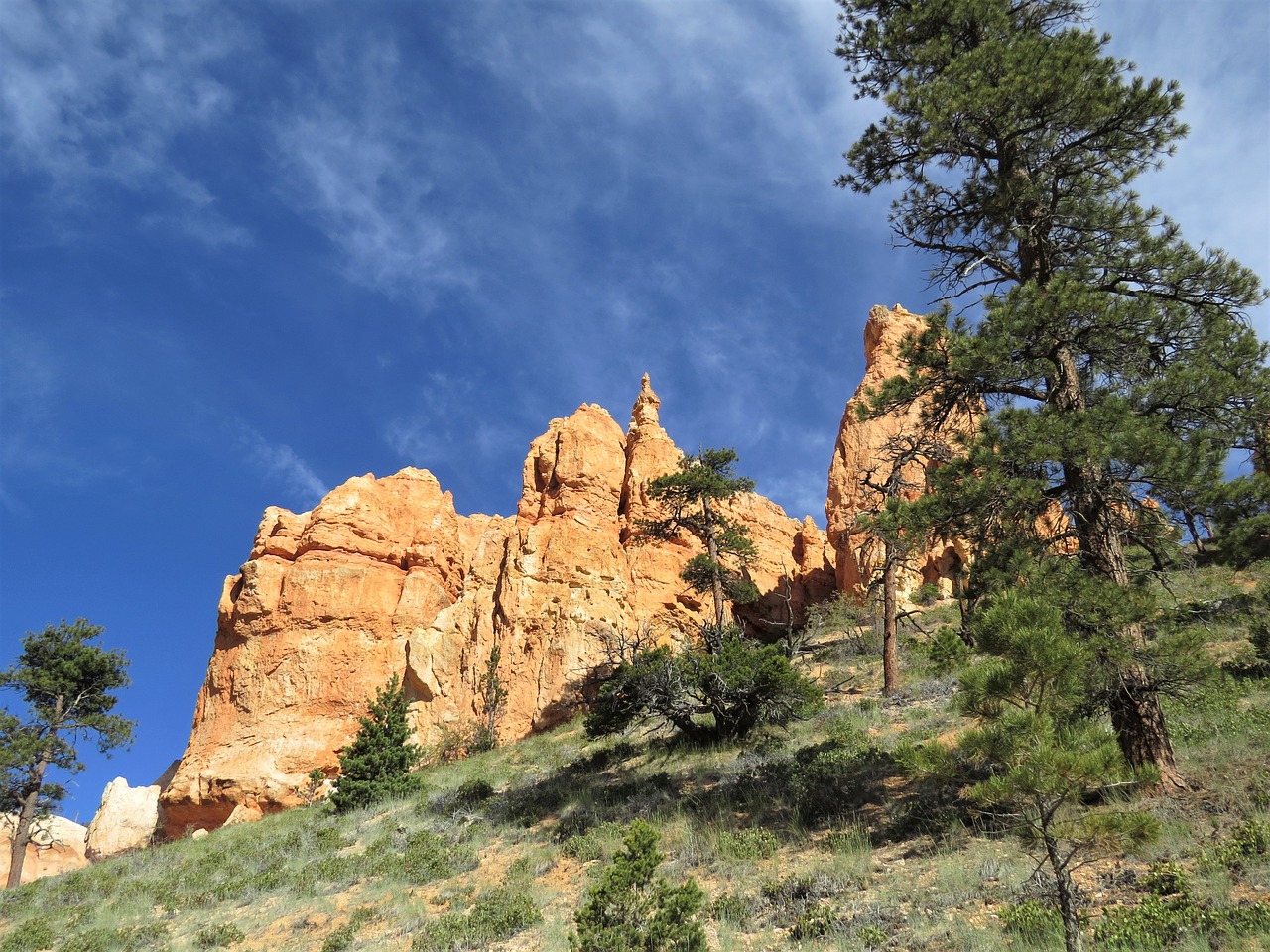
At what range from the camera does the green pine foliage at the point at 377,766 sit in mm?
20172

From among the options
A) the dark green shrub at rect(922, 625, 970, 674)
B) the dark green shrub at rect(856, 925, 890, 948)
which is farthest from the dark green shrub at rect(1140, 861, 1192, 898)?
the dark green shrub at rect(922, 625, 970, 674)

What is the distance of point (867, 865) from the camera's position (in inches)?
335

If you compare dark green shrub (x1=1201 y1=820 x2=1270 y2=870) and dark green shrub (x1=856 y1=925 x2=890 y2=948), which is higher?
dark green shrub (x1=1201 y1=820 x2=1270 y2=870)

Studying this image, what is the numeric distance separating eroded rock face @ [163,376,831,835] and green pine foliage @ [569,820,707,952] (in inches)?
913

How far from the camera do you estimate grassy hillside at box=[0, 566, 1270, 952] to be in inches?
261

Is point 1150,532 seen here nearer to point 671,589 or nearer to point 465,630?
point 671,589

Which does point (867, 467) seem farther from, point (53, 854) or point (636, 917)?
point (53, 854)

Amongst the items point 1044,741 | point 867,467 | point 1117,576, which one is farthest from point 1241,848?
point 867,467

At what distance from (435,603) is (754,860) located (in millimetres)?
36471

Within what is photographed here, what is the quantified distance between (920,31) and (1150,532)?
9635mm

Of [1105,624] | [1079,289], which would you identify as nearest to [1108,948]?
[1105,624]

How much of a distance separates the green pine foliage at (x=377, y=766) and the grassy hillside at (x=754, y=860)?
788 mm

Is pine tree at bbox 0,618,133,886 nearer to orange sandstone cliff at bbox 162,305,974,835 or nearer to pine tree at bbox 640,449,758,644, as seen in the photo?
orange sandstone cliff at bbox 162,305,974,835

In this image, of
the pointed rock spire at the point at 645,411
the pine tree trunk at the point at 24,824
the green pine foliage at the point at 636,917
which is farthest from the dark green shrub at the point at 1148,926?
the pointed rock spire at the point at 645,411
